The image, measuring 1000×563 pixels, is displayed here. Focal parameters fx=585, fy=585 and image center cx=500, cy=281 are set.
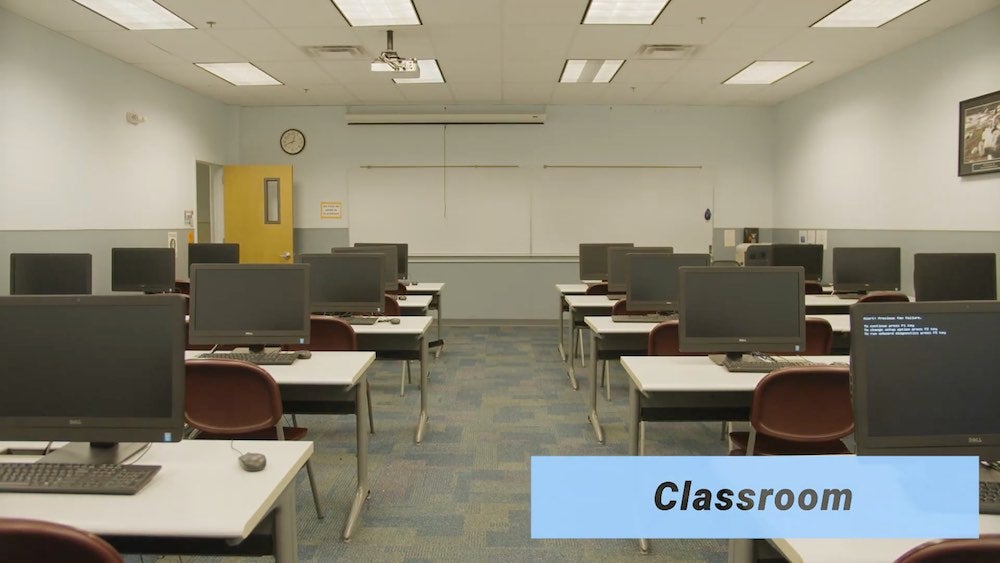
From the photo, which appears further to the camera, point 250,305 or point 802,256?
point 802,256

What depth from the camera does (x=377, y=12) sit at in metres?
4.48

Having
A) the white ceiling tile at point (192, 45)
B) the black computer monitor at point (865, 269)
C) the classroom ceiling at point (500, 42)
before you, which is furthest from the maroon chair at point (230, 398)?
the black computer monitor at point (865, 269)

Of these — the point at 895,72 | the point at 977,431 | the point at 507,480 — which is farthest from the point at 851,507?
the point at 895,72

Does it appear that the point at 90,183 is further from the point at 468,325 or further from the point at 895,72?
the point at 895,72

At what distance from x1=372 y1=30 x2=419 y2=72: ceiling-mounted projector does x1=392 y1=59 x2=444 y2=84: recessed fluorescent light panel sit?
24.2 inches

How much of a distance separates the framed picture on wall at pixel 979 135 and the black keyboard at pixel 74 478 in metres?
5.47

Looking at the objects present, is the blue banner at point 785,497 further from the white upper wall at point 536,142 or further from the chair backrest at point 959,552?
the white upper wall at point 536,142

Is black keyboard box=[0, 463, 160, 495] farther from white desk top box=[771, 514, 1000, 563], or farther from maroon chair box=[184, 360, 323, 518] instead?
white desk top box=[771, 514, 1000, 563]

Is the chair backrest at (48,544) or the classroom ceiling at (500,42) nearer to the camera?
the chair backrest at (48,544)

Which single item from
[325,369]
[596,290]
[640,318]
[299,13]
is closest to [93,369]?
[325,369]

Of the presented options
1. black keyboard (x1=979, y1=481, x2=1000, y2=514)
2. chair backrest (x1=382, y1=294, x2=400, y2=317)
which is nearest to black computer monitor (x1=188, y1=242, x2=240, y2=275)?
chair backrest (x1=382, y1=294, x2=400, y2=317)

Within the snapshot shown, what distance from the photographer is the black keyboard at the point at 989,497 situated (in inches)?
50.1

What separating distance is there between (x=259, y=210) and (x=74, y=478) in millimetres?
6689

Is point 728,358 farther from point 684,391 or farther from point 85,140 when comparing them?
point 85,140
